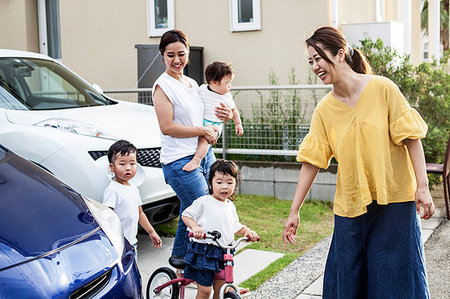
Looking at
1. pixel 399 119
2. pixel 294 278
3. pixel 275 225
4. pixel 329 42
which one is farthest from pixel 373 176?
pixel 275 225

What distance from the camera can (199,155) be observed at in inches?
165

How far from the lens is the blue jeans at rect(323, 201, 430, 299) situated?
315 centimetres

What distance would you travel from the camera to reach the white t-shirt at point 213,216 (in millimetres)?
3877

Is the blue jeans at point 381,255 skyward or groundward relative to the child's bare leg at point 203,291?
skyward

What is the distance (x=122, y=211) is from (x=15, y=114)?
162 cm

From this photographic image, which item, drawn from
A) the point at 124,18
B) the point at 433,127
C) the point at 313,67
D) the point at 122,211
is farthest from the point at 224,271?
the point at 124,18

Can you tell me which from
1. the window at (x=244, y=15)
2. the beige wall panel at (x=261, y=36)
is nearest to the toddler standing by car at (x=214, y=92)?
the beige wall panel at (x=261, y=36)

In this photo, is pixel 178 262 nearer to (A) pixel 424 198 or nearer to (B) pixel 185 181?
(B) pixel 185 181

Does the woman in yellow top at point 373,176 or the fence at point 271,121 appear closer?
the woman in yellow top at point 373,176

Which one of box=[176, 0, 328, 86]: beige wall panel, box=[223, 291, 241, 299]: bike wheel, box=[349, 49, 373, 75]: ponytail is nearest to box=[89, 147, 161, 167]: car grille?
box=[223, 291, 241, 299]: bike wheel

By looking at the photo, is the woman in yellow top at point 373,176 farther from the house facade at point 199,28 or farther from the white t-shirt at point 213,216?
the house facade at point 199,28

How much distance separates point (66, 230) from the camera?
3105 mm

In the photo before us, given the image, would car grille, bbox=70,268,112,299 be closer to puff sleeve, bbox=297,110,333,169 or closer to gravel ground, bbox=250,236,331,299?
puff sleeve, bbox=297,110,333,169

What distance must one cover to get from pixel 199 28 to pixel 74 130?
21.0ft
